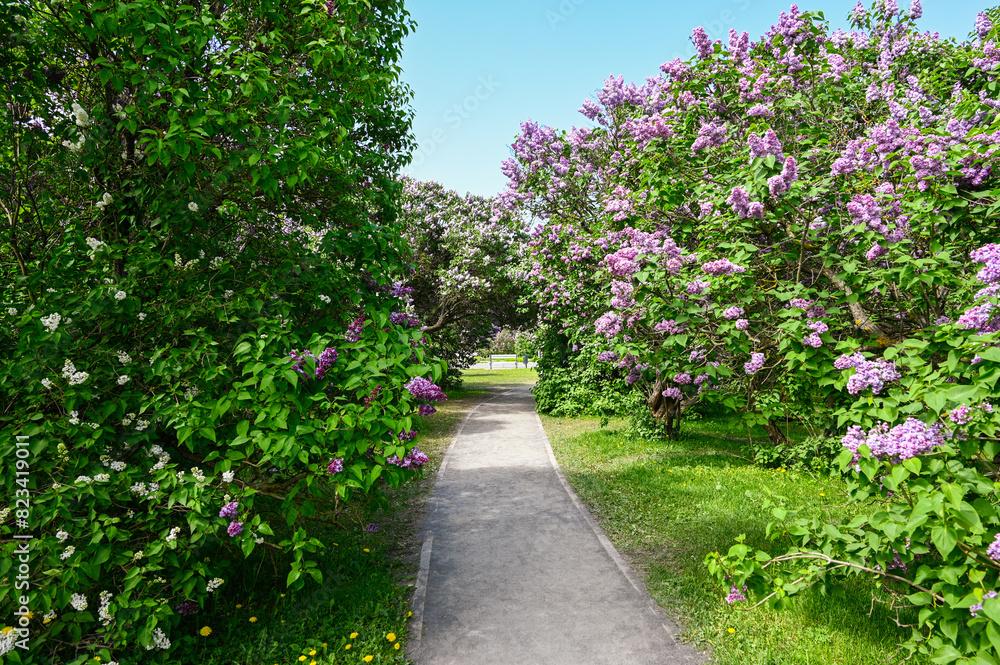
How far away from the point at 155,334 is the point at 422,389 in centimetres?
192

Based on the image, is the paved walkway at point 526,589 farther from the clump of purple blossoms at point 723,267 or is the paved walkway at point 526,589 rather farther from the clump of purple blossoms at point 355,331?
the clump of purple blossoms at point 723,267

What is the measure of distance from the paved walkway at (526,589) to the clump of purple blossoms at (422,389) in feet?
6.57

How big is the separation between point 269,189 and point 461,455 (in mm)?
8256

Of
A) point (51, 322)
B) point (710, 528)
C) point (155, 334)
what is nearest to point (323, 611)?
point (155, 334)

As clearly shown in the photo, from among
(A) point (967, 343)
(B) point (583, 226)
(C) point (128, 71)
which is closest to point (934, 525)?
(A) point (967, 343)

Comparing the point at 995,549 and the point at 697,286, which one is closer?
the point at 995,549

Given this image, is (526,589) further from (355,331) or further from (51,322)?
(51,322)

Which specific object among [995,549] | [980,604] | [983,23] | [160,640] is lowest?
[160,640]

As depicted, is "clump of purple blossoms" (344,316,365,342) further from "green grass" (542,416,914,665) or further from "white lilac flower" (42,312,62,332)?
"green grass" (542,416,914,665)

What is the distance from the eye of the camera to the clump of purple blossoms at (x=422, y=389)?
3549 mm

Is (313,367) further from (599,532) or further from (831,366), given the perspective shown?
(599,532)

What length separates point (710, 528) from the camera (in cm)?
606

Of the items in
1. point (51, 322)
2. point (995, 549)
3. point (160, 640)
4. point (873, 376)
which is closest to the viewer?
point (995, 549)

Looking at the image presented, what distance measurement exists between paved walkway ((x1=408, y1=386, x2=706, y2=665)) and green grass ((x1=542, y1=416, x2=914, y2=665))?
11.0 inches
